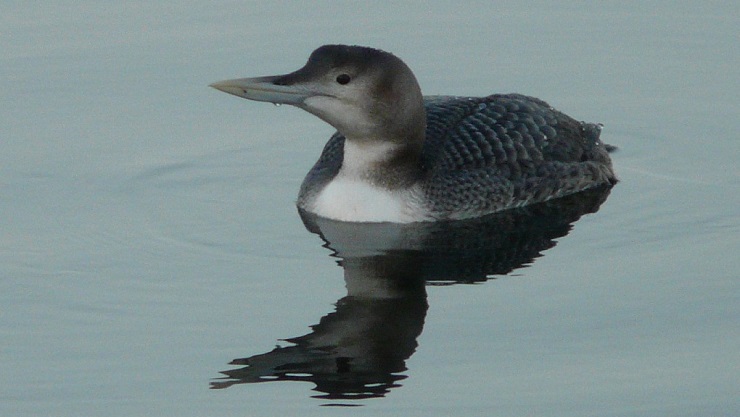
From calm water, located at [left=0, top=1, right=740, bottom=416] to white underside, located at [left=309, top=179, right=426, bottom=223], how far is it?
109 mm

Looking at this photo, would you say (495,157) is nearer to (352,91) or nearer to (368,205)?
(368,205)

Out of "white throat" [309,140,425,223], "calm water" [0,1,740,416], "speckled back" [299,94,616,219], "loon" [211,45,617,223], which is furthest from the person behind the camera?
"speckled back" [299,94,616,219]

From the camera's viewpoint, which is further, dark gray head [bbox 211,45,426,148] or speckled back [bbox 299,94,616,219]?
speckled back [bbox 299,94,616,219]

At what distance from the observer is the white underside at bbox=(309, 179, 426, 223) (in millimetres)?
9836

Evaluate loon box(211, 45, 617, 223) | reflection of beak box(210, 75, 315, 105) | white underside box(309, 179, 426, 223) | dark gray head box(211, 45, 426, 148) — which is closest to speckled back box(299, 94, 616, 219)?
loon box(211, 45, 617, 223)

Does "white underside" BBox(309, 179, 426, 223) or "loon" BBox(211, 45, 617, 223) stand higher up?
"loon" BBox(211, 45, 617, 223)

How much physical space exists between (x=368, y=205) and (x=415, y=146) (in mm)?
424

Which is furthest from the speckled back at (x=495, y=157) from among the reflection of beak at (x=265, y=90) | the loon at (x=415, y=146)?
the reflection of beak at (x=265, y=90)

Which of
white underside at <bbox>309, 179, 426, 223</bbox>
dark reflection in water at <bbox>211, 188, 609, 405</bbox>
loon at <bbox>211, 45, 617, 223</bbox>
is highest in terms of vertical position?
loon at <bbox>211, 45, 617, 223</bbox>

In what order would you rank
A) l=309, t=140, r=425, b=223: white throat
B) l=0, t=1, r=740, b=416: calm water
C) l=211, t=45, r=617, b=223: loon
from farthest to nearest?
l=309, t=140, r=425, b=223: white throat
l=211, t=45, r=617, b=223: loon
l=0, t=1, r=740, b=416: calm water

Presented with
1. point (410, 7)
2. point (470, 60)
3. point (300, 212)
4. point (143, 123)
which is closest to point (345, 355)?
point (300, 212)

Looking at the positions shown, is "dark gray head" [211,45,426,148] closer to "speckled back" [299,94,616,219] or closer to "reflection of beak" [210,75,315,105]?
"reflection of beak" [210,75,315,105]

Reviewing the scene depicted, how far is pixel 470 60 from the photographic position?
1242cm

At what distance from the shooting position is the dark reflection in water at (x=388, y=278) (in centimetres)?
773
